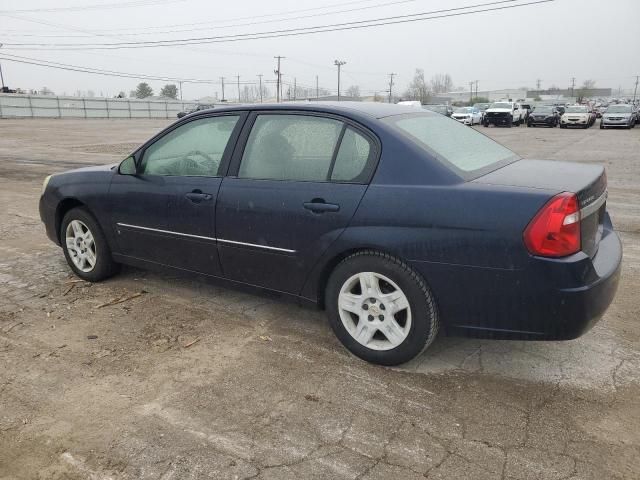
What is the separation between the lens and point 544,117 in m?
35.9

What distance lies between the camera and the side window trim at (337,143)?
10.3 ft

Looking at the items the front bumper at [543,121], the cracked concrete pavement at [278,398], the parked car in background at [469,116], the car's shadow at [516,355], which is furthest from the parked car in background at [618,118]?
the car's shadow at [516,355]

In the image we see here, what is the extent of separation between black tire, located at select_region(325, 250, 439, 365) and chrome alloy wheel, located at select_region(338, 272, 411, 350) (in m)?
0.03

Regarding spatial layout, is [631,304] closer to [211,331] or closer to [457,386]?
[457,386]

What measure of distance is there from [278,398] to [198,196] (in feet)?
5.30

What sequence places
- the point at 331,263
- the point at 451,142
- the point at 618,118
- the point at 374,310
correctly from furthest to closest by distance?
1. the point at 618,118
2. the point at 451,142
3. the point at 331,263
4. the point at 374,310

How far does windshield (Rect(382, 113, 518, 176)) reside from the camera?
10.4 feet

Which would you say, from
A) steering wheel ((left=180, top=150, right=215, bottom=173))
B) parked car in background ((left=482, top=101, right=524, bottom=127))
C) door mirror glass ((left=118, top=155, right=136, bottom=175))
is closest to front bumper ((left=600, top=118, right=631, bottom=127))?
parked car in background ((left=482, top=101, right=524, bottom=127))

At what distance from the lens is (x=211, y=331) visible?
3.74 meters

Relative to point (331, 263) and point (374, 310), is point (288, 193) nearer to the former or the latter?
point (331, 263)

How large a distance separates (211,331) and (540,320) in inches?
86.0

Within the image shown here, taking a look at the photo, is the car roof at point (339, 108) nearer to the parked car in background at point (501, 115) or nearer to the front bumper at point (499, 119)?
the parked car in background at point (501, 115)

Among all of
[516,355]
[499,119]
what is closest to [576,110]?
[499,119]

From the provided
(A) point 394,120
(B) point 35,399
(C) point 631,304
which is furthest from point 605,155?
(B) point 35,399
